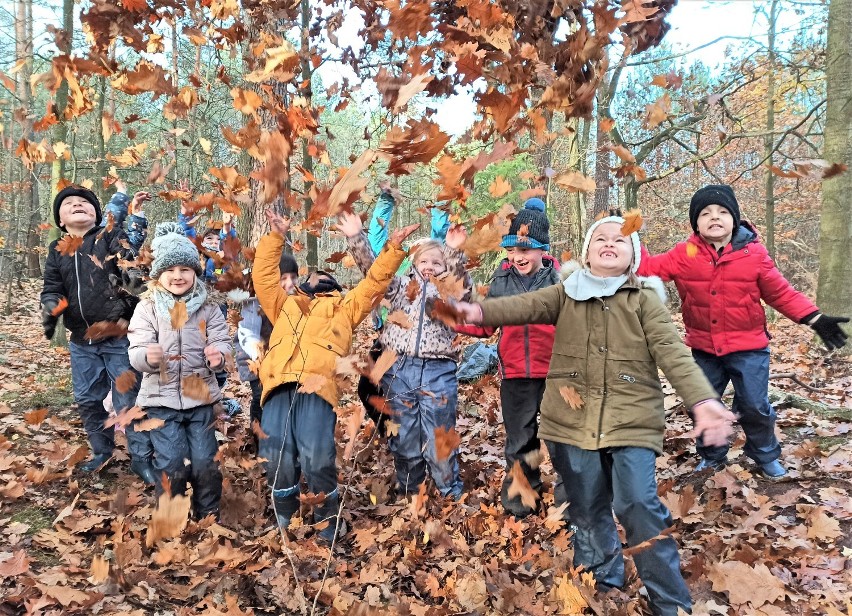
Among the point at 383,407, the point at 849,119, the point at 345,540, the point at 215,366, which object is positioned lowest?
the point at 345,540

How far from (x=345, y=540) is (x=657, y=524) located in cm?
188

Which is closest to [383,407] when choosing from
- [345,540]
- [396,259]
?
[345,540]

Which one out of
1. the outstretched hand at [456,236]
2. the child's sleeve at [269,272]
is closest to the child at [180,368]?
the child's sleeve at [269,272]

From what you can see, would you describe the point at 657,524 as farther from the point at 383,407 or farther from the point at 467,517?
the point at 383,407

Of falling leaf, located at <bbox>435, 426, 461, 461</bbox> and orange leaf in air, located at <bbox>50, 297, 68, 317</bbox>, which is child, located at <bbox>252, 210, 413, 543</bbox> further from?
orange leaf in air, located at <bbox>50, 297, 68, 317</bbox>

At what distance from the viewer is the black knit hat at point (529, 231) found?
3.73m

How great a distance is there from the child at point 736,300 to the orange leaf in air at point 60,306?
13.9ft

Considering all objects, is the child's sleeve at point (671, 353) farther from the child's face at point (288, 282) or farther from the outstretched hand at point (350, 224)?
the child's face at point (288, 282)

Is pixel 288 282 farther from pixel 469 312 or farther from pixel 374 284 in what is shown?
pixel 469 312

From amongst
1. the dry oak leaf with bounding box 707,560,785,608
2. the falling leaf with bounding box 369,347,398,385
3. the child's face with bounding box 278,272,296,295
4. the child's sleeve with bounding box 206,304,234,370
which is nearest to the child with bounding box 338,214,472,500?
the falling leaf with bounding box 369,347,398,385

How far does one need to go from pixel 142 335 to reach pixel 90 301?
118cm

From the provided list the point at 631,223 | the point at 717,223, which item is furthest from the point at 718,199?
the point at 631,223

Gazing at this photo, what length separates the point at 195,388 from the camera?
3436 millimetres

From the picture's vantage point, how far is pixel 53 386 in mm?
6387
